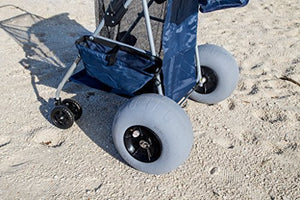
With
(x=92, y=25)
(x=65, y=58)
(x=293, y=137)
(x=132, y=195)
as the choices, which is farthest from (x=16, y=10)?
(x=293, y=137)

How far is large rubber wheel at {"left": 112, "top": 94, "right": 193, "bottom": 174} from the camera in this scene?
199cm

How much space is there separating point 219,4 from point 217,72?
610 mm

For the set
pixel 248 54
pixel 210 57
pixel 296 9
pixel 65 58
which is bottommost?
pixel 296 9

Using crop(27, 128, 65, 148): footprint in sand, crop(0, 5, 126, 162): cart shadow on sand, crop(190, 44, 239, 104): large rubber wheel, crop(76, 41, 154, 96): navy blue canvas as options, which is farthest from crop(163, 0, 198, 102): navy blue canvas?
crop(27, 128, 65, 148): footprint in sand

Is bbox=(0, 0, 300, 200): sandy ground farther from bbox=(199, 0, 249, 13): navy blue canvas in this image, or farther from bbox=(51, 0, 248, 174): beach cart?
bbox=(199, 0, 249, 13): navy blue canvas

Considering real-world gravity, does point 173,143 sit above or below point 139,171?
above

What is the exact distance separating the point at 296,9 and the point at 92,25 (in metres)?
2.88

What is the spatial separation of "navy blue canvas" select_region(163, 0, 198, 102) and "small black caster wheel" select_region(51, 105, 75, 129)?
0.73 meters

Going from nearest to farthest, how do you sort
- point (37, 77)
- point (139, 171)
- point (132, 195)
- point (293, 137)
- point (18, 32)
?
1. point (132, 195)
2. point (139, 171)
3. point (293, 137)
4. point (37, 77)
5. point (18, 32)

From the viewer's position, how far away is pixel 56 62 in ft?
11.6

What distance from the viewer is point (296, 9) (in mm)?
4938

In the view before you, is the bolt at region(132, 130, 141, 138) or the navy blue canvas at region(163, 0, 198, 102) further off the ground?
the navy blue canvas at region(163, 0, 198, 102)

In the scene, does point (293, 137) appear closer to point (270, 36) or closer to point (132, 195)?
point (132, 195)

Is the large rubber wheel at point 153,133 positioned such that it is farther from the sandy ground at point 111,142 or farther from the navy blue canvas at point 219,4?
the navy blue canvas at point 219,4
